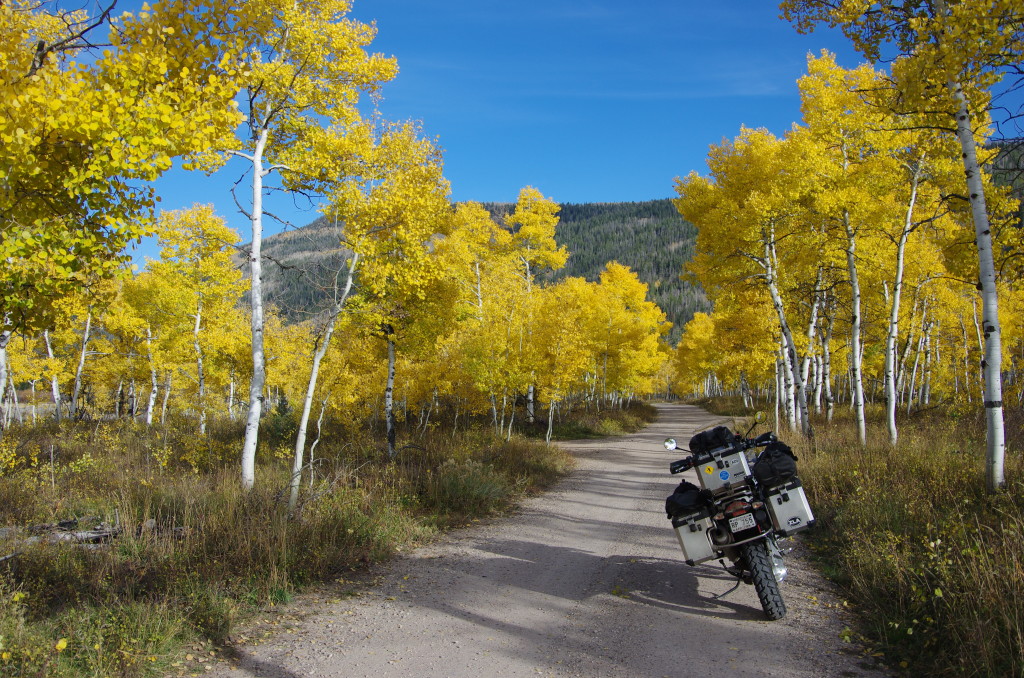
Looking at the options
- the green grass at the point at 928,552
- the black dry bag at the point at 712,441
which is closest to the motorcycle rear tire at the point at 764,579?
the green grass at the point at 928,552

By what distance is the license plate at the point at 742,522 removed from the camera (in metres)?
4.85

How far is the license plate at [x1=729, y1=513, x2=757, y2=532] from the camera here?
15.9 feet

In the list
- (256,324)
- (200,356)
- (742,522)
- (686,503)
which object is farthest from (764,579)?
(200,356)

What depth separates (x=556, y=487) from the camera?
11844 millimetres

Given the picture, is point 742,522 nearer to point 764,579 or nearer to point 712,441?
point 764,579

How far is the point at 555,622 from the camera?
475cm

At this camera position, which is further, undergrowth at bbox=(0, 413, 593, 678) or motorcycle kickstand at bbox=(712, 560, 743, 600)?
motorcycle kickstand at bbox=(712, 560, 743, 600)

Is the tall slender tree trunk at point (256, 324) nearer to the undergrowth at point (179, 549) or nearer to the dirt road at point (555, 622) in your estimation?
the undergrowth at point (179, 549)

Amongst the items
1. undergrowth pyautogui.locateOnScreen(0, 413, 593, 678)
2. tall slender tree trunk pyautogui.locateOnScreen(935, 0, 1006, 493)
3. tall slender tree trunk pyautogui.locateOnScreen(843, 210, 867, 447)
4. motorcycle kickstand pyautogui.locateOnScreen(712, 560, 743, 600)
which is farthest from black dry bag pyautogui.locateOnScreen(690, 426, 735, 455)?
tall slender tree trunk pyautogui.locateOnScreen(843, 210, 867, 447)

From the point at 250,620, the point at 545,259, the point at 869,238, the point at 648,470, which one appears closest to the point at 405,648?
the point at 250,620

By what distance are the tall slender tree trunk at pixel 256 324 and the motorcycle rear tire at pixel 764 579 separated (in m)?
6.74

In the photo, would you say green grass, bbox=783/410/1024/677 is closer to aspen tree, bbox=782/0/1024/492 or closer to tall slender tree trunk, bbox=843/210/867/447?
aspen tree, bbox=782/0/1024/492

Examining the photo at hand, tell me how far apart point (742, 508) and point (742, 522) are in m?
0.12

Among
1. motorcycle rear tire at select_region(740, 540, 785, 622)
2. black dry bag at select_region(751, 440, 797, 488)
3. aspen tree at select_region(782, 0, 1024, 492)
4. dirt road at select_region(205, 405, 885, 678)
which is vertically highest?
aspen tree at select_region(782, 0, 1024, 492)
